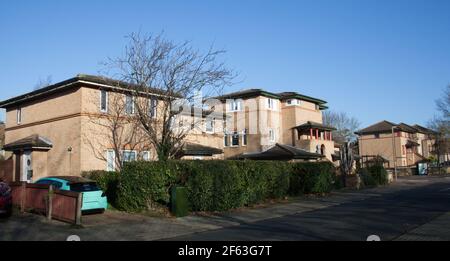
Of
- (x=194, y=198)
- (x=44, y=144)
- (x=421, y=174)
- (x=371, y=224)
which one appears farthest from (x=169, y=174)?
(x=421, y=174)

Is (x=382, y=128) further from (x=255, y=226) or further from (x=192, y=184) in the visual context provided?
(x=255, y=226)

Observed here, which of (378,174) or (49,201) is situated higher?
(378,174)

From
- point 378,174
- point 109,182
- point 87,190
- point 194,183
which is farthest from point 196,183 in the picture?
point 378,174

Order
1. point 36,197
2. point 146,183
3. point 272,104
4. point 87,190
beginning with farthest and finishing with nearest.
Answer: point 272,104 → point 146,183 → point 87,190 → point 36,197

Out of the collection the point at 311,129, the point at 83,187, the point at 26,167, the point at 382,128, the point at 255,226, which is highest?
the point at 382,128

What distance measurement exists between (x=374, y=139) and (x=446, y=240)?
74273 millimetres

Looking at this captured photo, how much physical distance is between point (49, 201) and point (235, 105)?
3523 cm

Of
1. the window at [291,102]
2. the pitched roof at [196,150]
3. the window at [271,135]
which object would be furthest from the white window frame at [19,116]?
the window at [291,102]

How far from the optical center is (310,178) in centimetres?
2617

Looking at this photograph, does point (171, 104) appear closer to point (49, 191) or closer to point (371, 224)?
point (49, 191)

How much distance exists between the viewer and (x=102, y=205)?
1684cm

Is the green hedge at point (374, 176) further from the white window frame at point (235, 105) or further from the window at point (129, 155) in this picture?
the window at point (129, 155)

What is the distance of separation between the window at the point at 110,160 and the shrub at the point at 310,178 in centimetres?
1028

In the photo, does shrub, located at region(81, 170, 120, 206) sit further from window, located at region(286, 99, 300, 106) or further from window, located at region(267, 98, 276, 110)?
window, located at region(286, 99, 300, 106)
